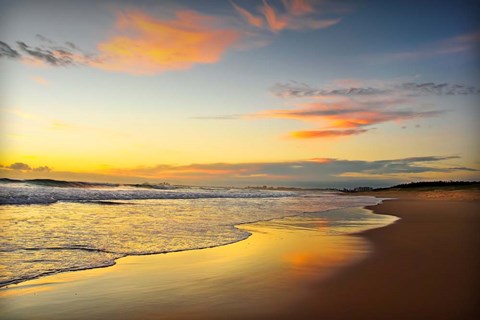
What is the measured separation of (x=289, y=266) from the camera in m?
7.49

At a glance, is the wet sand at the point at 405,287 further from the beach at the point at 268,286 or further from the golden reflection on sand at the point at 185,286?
the golden reflection on sand at the point at 185,286

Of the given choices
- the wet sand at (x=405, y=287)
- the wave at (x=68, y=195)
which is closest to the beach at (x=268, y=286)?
the wet sand at (x=405, y=287)

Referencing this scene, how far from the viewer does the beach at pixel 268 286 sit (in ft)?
15.9

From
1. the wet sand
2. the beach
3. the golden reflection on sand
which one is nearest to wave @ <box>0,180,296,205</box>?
the golden reflection on sand

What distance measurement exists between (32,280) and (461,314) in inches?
256

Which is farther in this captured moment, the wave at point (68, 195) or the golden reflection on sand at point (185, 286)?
the wave at point (68, 195)

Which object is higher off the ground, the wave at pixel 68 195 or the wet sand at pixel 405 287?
the wave at pixel 68 195

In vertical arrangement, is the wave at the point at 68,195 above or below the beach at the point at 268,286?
above

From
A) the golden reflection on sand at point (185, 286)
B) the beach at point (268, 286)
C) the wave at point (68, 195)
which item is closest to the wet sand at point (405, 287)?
the beach at point (268, 286)

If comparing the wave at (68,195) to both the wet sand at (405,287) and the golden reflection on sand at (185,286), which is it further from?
the wet sand at (405,287)

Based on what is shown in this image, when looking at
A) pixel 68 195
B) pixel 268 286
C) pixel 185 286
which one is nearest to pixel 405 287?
pixel 268 286

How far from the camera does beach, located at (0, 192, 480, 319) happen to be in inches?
191

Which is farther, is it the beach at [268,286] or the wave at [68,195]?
the wave at [68,195]

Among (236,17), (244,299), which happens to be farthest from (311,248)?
(236,17)
